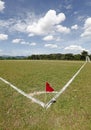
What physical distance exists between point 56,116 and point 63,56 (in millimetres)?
115843

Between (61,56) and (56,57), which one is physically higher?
(61,56)

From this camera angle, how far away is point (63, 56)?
119938 mm

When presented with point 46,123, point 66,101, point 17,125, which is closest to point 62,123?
point 46,123

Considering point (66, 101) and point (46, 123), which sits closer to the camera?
point (46, 123)

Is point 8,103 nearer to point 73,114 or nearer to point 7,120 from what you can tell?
point 7,120

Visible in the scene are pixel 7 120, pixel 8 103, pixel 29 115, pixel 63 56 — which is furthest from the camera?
pixel 63 56

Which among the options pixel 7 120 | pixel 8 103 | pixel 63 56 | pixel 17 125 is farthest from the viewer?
pixel 63 56

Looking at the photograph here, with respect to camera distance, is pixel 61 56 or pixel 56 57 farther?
pixel 56 57

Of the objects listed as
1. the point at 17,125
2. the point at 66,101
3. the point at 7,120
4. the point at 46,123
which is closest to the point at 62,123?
the point at 46,123

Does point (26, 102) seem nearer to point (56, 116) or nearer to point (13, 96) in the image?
point (13, 96)

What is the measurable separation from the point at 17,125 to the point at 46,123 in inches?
25.9

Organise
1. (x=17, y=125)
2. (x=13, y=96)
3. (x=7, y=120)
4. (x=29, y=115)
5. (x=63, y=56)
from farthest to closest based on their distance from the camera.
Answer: (x=63, y=56) < (x=13, y=96) < (x=29, y=115) < (x=7, y=120) < (x=17, y=125)

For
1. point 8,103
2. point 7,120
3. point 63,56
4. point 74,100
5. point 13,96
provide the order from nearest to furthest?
1. point 7,120
2. point 8,103
3. point 74,100
4. point 13,96
5. point 63,56

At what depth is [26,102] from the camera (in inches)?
241
